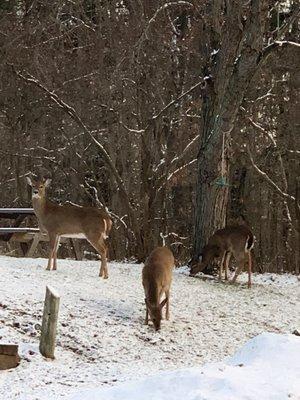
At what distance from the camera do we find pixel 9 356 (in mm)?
8664

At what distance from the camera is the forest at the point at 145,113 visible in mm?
21609

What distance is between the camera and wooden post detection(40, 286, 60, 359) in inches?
357

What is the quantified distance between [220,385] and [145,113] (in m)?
16.2

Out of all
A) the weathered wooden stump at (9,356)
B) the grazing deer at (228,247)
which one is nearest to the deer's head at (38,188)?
the grazing deer at (228,247)

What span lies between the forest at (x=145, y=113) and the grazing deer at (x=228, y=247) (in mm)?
3467

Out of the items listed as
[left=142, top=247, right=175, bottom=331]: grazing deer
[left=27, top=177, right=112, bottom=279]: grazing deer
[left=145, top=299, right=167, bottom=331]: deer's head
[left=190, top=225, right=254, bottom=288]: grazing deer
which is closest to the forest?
[left=190, top=225, right=254, bottom=288]: grazing deer

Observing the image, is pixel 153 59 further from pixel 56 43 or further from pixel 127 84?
pixel 56 43

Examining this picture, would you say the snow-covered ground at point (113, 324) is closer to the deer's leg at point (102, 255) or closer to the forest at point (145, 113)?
the deer's leg at point (102, 255)

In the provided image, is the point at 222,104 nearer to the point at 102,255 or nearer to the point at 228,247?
the point at 228,247

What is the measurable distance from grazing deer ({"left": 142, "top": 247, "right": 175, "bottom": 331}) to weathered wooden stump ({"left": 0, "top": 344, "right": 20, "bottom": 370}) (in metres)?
2.78

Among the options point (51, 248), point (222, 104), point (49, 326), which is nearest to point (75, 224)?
point (51, 248)

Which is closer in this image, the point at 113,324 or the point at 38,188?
the point at 113,324

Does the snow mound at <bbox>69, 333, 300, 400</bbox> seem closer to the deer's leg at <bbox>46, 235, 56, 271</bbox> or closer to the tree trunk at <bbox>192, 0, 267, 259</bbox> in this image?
the deer's leg at <bbox>46, 235, 56, 271</bbox>

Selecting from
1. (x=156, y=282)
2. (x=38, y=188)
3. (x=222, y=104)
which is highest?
(x=222, y=104)
